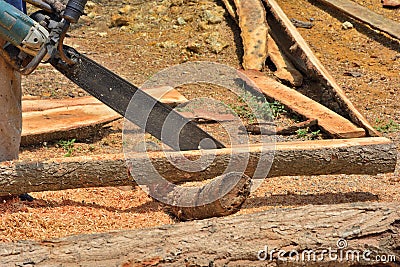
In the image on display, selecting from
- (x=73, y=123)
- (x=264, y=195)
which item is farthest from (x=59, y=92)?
(x=264, y=195)

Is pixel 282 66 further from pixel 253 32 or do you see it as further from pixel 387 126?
Result: pixel 387 126

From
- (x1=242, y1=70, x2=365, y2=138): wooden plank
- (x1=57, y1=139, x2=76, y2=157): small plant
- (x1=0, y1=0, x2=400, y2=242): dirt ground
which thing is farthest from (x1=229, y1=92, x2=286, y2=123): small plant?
(x1=57, y1=139, x2=76, y2=157): small plant

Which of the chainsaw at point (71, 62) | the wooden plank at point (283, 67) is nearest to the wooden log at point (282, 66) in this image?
the wooden plank at point (283, 67)

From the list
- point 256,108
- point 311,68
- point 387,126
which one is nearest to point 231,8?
point 311,68

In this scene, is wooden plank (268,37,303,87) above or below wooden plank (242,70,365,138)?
above

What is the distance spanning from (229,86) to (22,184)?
10.8 feet

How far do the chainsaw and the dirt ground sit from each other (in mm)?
543

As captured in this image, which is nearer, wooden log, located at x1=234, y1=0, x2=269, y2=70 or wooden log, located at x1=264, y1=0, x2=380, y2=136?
wooden log, located at x1=264, y1=0, x2=380, y2=136

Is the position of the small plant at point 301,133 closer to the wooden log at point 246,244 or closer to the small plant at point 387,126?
the small plant at point 387,126

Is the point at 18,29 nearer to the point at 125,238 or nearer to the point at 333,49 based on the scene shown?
the point at 125,238

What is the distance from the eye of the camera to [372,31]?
7914 mm

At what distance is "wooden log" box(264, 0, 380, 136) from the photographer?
5953 millimetres

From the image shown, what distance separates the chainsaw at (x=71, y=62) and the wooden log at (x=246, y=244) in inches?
55.4

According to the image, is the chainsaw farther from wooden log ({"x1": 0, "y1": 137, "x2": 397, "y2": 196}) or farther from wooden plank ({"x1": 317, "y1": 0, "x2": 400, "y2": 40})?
wooden plank ({"x1": 317, "y1": 0, "x2": 400, "y2": 40})
